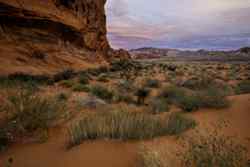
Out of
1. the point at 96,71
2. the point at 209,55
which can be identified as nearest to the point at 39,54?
the point at 96,71

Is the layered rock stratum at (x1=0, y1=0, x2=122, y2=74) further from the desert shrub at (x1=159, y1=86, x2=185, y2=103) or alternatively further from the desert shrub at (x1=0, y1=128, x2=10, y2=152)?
the desert shrub at (x1=159, y1=86, x2=185, y2=103)

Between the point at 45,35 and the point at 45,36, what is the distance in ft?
0.32

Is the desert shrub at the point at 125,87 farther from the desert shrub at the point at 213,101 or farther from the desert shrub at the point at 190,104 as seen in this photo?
the desert shrub at the point at 213,101

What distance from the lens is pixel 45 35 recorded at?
17.4 metres

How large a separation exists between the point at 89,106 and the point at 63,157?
330 cm

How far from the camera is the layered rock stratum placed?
1409cm

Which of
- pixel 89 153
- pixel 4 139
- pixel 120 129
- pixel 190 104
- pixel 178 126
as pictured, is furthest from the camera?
pixel 190 104

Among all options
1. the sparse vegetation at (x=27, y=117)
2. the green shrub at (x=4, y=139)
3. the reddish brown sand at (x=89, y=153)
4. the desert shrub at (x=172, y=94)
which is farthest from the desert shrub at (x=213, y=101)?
the green shrub at (x=4, y=139)

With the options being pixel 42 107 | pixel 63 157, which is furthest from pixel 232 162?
pixel 42 107

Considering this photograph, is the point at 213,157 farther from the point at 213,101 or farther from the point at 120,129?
the point at 213,101

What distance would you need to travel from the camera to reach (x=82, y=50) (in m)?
22.0

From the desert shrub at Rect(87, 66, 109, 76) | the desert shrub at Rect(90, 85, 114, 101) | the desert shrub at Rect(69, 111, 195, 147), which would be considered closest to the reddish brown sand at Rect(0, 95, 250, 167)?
the desert shrub at Rect(69, 111, 195, 147)

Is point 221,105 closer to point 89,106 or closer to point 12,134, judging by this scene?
point 89,106

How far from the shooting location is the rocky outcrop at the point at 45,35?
14.2 meters
